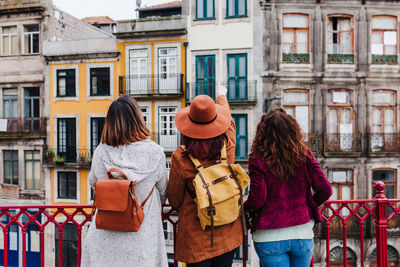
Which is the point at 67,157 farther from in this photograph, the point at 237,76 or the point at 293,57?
the point at 293,57

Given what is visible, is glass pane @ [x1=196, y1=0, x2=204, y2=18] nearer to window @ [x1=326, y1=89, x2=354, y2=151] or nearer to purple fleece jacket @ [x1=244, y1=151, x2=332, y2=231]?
window @ [x1=326, y1=89, x2=354, y2=151]

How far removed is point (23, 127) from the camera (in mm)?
21469

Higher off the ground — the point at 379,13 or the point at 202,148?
the point at 379,13

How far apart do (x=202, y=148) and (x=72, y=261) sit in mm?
20326

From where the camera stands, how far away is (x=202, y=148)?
2.59m

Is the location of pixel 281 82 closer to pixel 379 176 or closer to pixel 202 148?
pixel 379 176

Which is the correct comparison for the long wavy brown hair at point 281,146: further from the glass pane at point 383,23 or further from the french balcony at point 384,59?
the glass pane at point 383,23

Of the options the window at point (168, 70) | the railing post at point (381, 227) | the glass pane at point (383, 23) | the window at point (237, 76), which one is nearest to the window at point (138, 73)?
the window at point (168, 70)

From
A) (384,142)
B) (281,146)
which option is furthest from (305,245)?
(384,142)

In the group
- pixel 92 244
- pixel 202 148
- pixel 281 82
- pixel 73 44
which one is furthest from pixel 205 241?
pixel 73 44

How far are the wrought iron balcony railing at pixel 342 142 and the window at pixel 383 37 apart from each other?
435 centimetres

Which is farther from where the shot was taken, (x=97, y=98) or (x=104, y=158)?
(x=97, y=98)

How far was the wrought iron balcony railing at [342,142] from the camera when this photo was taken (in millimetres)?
18625

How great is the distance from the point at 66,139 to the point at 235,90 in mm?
10412
